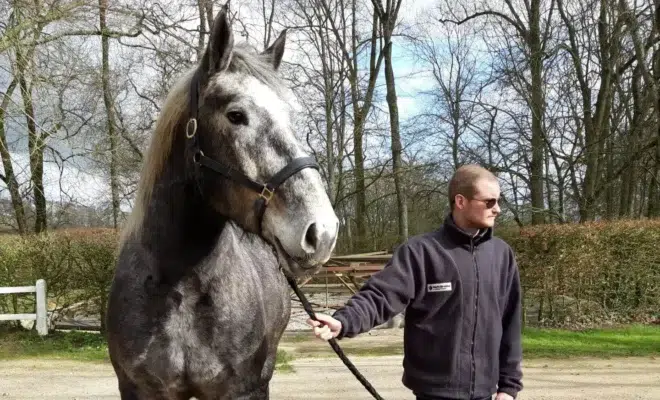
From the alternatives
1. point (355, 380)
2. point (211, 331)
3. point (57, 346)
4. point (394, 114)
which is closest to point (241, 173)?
point (211, 331)

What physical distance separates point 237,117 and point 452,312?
123cm

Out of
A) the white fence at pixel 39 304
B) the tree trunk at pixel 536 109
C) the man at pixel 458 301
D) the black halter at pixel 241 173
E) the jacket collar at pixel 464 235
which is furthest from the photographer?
the tree trunk at pixel 536 109

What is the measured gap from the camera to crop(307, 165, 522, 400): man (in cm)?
245

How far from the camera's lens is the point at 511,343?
262cm

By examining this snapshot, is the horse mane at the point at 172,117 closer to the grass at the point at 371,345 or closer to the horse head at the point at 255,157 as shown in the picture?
the horse head at the point at 255,157

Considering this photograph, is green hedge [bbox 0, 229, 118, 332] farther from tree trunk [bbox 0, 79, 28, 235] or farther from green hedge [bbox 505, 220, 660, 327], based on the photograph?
green hedge [bbox 505, 220, 660, 327]

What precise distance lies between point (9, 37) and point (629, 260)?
10669mm

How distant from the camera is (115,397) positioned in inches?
241

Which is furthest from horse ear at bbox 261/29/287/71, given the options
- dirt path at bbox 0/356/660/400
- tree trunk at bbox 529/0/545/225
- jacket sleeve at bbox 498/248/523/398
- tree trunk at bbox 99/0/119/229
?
tree trunk at bbox 529/0/545/225

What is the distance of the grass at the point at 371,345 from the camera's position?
7910 mm

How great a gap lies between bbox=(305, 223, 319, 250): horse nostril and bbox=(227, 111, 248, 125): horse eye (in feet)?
1.56

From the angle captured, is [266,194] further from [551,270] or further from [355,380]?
[551,270]

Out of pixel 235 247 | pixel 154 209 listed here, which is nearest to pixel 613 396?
pixel 235 247

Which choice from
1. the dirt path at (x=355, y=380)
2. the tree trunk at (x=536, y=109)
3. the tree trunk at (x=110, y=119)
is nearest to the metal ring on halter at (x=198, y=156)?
the dirt path at (x=355, y=380)
